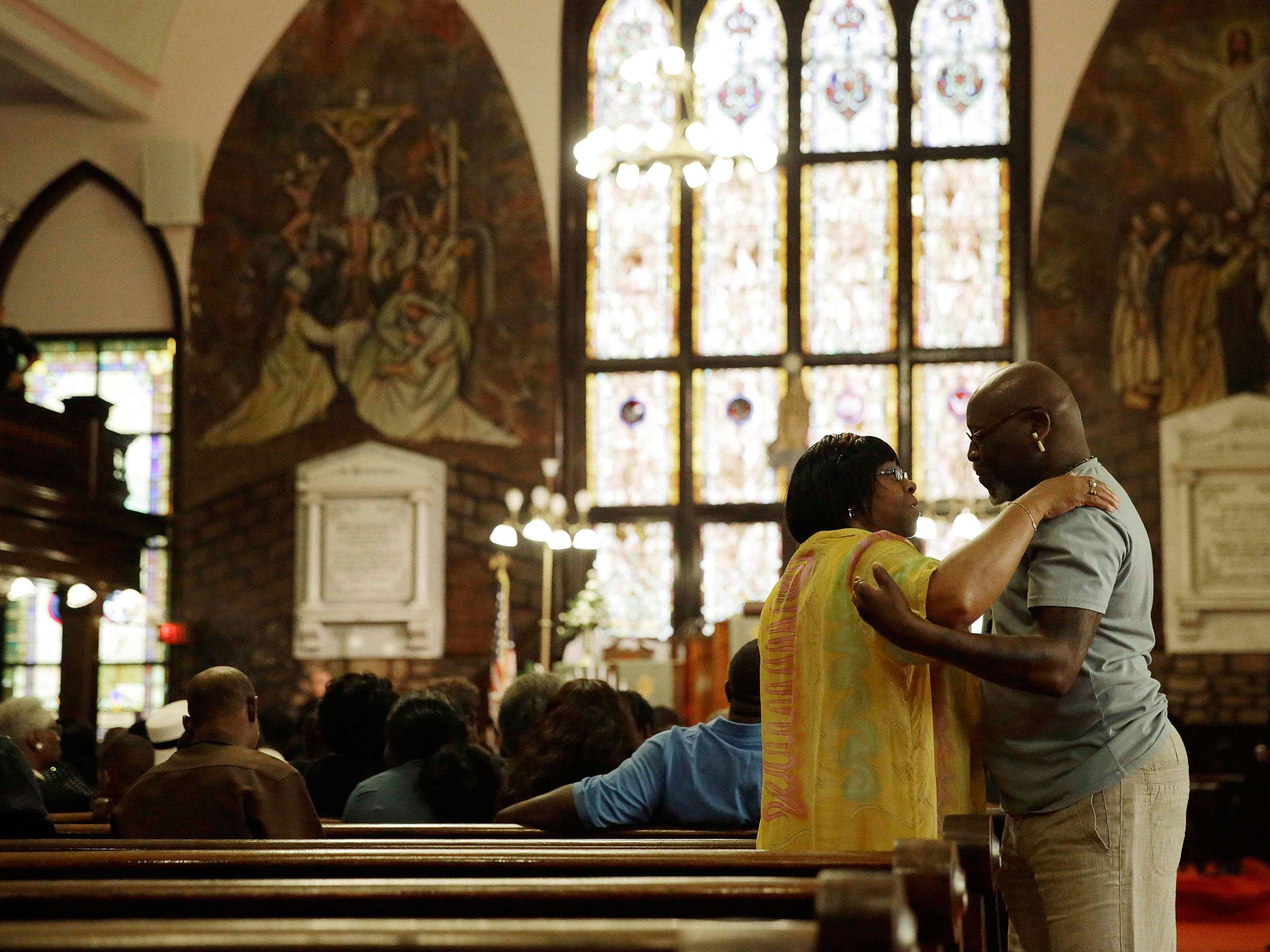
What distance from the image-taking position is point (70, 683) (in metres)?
12.4

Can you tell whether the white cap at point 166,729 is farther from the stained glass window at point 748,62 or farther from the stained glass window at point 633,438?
the stained glass window at point 748,62

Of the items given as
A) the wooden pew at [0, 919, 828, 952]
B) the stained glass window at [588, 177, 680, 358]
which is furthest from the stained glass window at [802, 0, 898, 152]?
the wooden pew at [0, 919, 828, 952]

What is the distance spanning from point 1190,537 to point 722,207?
4612mm

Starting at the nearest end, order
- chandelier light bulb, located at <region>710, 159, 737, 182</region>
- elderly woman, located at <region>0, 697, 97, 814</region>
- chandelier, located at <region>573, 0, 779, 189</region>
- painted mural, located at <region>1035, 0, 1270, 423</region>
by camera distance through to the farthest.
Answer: elderly woman, located at <region>0, 697, 97, 814</region>
chandelier, located at <region>573, 0, 779, 189</region>
chandelier light bulb, located at <region>710, 159, 737, 182</region>
painted mural, located at <region>1035, 0, 1270, 423</region>

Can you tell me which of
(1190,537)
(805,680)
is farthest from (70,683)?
(805,680)

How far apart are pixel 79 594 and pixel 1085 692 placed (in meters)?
11.0

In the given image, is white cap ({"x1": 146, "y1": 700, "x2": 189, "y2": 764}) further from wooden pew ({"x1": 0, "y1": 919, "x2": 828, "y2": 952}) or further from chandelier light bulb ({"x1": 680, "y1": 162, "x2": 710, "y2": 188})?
chandelier light bulb ({"x1": 680, "y1": 162, "x2": 710, "y2": 188})

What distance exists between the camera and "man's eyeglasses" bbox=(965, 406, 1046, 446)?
262 centimetres

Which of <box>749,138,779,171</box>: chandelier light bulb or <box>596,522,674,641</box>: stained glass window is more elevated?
<box>749,138,779,171</box>: chandelier light bulb

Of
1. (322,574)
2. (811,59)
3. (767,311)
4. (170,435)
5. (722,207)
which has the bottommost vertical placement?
(322,574)

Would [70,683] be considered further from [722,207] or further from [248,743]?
[248,743]

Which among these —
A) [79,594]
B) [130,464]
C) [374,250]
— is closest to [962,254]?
[374,250]

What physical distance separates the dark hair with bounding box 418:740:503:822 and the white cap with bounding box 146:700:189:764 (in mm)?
1143

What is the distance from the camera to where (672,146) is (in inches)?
377
